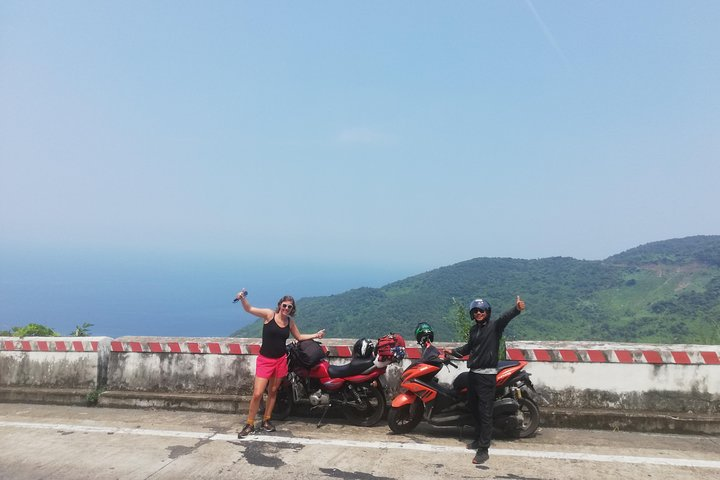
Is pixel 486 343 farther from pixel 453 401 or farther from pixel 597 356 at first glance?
pixel 597 356

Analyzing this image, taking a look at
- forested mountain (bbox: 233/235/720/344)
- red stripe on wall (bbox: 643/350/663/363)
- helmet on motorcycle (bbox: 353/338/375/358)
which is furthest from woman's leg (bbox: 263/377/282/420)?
forested mountain (bbox: 233/235/720/344)

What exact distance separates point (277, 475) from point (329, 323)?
95995 mm

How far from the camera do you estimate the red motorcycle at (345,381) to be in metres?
6.28

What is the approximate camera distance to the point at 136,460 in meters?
5.25

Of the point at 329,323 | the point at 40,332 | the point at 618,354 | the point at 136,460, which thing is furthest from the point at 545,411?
the point at 329,323

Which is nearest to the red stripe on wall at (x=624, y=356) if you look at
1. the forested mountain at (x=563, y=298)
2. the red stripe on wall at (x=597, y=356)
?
the red stripe on wall at (x=597, y=356)

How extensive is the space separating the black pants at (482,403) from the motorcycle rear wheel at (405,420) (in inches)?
27.9

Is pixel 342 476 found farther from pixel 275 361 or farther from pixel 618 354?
pixel 618 354

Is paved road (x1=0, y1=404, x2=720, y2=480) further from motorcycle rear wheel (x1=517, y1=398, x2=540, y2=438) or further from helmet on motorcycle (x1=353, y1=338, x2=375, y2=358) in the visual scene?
helmet on motorcycle (x1=353, y1=338, x2=375, y2=358)

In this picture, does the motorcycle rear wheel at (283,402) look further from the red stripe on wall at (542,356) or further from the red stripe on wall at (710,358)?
the red stripe on wall at (710,358)

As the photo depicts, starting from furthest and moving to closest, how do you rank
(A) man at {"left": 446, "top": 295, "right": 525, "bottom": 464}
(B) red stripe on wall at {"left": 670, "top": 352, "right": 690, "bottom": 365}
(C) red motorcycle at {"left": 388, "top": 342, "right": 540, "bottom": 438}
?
(B) red stripe on wall at {"left": 670, "top": 352, "right": 690, "bottom": 365} < (C) red motorcycle at {"left": 388, "top": 342, "right": 540, "bottom": 438} < (A) man at {"left": 446, "top": 295, "right": 525, "bottom": 464}

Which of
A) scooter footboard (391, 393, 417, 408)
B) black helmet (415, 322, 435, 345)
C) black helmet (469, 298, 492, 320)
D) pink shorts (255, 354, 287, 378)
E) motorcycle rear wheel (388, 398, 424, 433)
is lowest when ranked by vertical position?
motorcycle rear wheel (388, 398, 424, 433)

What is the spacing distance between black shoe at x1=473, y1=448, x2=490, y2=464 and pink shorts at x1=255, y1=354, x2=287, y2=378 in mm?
2630

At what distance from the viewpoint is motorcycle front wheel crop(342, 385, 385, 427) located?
6289 millimetres
